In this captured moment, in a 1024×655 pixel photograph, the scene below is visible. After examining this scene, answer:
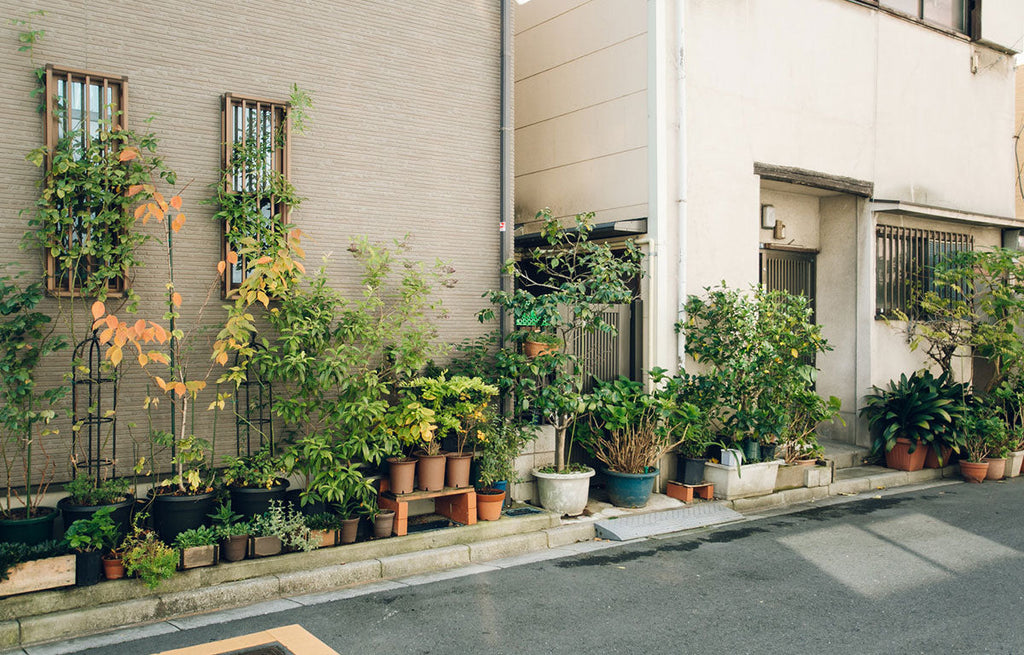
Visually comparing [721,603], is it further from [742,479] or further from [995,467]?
[995,467]

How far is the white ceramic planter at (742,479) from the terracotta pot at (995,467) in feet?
12.4

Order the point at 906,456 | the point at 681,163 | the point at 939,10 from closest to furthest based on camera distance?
the point at 681,163
the point at 906,456
the point at 939,10

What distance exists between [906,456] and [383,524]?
25.1 feet

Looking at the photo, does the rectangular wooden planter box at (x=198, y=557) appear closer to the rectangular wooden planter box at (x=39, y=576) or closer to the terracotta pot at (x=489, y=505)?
the rectangular wooden planter box at (x=39, y=576)

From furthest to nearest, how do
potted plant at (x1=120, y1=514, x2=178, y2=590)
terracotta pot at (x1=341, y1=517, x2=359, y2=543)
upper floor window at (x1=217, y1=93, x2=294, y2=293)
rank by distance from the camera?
upper floor window at (x1=217, y1=93, x2=294, y2=293) → terracotta pot at (x1=341, y1=517, x2=359, y2=543) → potted plant at (x1=120, y1=514, x2=178, y2=590)

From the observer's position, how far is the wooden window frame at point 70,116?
588cm

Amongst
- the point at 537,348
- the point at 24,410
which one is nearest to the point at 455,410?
the point at 537,348

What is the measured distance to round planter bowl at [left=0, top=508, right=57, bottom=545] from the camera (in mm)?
5262

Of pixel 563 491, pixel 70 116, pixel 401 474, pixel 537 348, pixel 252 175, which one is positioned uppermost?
pixel 70 116

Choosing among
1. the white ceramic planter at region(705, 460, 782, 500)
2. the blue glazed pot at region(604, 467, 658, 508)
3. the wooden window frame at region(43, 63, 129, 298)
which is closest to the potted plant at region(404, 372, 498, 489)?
the blue glazed pot at region(604, 467, 658, 508)

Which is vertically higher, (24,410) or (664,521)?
(24,410)

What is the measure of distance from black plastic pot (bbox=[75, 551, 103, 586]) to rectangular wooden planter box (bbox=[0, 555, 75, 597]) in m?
0.04

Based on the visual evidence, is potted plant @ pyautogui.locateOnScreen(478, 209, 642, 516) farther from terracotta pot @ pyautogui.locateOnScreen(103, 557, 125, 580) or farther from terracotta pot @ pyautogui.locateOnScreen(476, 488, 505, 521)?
terracotta pot @ pyautogui.locateOnScreen(103, 557, 125, 580)

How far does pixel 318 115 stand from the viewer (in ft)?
Answer: 23.6
